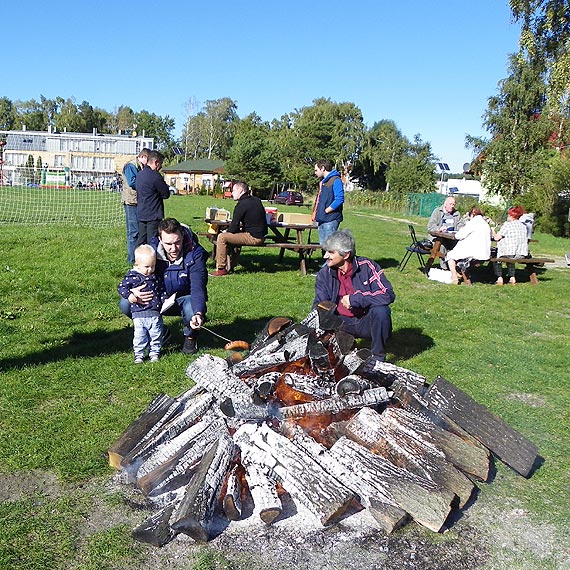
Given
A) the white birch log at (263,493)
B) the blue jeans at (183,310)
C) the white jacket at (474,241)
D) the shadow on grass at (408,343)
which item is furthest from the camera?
the white jacket at (474,241)

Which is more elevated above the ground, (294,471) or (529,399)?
(294,471)

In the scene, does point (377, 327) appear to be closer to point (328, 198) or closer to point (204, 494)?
point (204, 494)

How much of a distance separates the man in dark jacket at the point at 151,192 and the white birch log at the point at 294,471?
6.02m

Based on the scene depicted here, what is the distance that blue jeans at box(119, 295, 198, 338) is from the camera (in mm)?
5539

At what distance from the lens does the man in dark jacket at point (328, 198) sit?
9820 millimetres

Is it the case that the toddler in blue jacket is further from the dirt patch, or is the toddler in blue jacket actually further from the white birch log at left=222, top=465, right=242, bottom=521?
the dirt patch

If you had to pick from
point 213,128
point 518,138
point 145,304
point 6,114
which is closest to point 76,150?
point 213,128

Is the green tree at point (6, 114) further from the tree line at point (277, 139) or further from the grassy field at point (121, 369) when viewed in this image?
the grassy field at point (121, 369)

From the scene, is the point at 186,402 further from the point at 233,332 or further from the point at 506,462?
the point at 233,332

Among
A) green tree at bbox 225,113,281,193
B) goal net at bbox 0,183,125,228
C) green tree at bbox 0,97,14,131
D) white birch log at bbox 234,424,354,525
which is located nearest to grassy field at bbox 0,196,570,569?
white birch log at bbox 234,424,354,525

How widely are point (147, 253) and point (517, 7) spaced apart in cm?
1589

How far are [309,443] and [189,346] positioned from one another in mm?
2554

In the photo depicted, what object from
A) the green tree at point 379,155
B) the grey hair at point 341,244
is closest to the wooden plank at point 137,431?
the grey hair at point 341,244

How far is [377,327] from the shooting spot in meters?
5.18
